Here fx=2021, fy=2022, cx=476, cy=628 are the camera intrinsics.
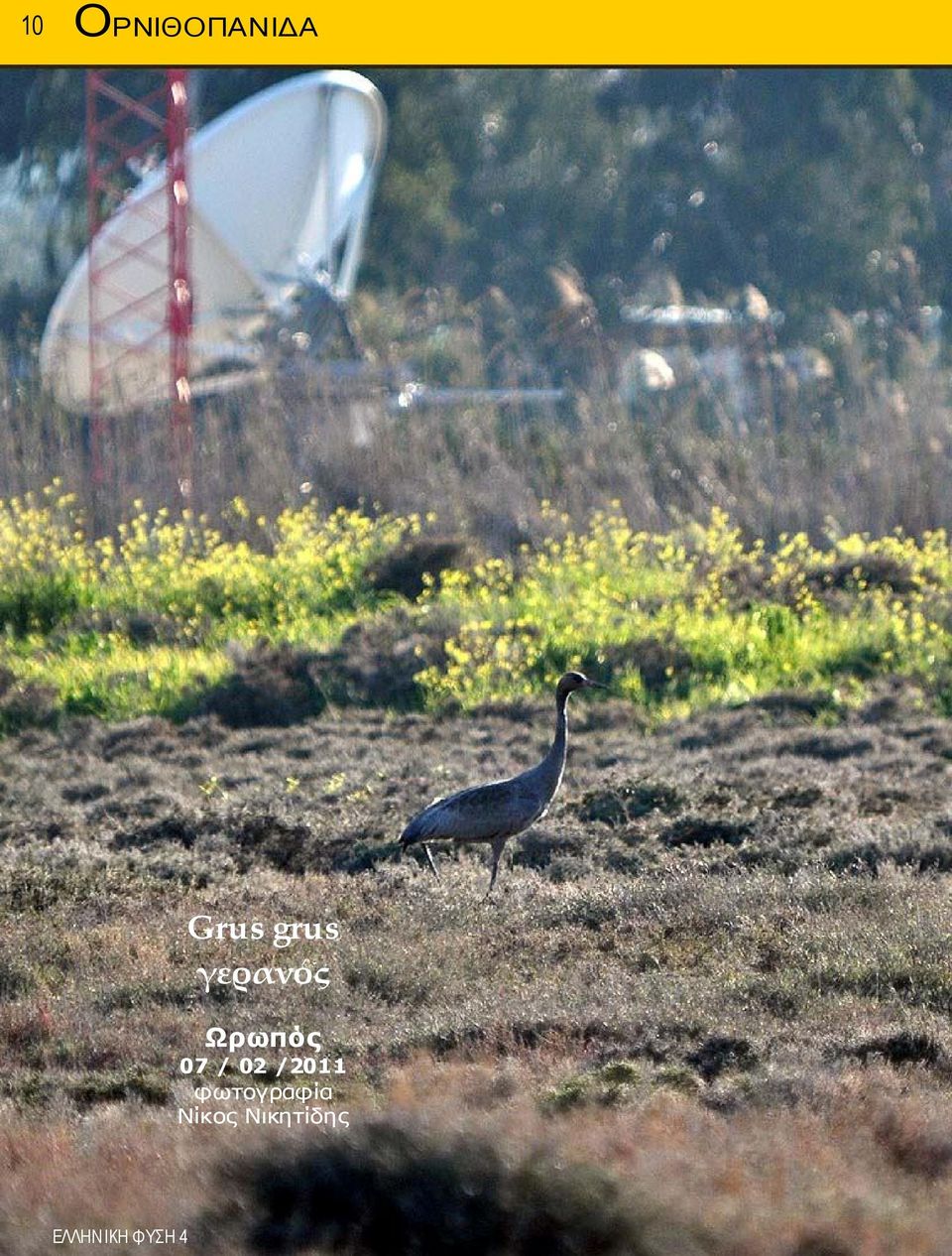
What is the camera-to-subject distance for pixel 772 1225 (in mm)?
4383

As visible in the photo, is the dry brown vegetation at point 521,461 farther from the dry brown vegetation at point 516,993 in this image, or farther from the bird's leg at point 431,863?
the bird's leg at point 431,863

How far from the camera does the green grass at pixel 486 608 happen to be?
1582cm

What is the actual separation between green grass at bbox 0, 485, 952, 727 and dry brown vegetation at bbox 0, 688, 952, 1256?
1.54 m

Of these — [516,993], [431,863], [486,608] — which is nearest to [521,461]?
[486,608]

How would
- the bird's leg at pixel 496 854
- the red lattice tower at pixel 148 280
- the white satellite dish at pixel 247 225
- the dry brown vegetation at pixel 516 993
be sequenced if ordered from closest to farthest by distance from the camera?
the dry brown vegetation at pixel 516 993
the bird's leg at pixel 496 854
the red lattice tower at pixel 148 280
the white satellite dish at pixel 247 225

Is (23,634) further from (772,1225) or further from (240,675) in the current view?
(772,1225)

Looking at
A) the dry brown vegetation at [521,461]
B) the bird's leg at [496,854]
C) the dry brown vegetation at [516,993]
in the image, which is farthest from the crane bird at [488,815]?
the dry brown vegetation at [521,461]

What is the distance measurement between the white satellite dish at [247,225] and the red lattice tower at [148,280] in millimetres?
53

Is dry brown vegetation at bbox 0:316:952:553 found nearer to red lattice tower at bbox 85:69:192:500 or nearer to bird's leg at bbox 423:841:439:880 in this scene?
red lattice tower at bbox 85:69:192:500

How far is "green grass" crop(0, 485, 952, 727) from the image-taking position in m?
15.8

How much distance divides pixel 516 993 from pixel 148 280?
69.2 ft

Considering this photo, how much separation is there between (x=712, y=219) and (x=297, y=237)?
776 inches

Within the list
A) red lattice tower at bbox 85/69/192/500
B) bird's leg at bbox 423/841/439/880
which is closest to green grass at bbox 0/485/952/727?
red lattice tower at bbox 85/69/192/500

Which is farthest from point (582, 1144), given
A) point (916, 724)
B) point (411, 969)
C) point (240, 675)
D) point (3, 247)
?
point (3, 247)
